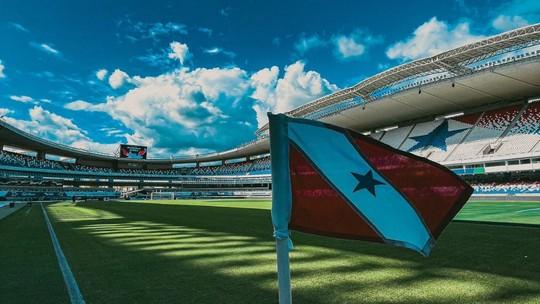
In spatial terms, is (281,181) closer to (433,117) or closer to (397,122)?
(433,117)

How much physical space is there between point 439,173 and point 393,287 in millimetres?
1752

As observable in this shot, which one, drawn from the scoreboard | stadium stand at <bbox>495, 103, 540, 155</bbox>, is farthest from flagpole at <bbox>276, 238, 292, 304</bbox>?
the scoreboard

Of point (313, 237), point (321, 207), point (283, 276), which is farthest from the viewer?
point (313, 237)

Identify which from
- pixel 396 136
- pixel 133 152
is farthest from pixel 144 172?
pixel 396 136

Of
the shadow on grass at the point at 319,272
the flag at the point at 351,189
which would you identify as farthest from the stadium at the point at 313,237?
the flag at the point at 351,189

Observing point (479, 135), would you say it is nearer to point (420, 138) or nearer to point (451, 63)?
point (420, 138)

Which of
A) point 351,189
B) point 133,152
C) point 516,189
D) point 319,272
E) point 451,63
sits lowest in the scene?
point 516,189

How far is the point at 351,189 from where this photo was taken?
2502 mm

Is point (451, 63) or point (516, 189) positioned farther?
point (451, 63)

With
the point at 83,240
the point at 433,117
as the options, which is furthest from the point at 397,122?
the point at 83,240

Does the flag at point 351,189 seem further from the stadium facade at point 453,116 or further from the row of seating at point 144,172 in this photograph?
the row of seating at point 144,172

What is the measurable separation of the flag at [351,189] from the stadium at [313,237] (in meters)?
1.24

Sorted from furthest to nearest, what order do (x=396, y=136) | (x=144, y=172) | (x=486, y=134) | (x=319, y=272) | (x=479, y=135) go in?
1. (x=144, y=172)
2. (x=396, y=136)
3. (x=479, y=135)
4. (x=486, y=134)
5. (x=319, y=272)

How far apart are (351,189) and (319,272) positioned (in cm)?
255
